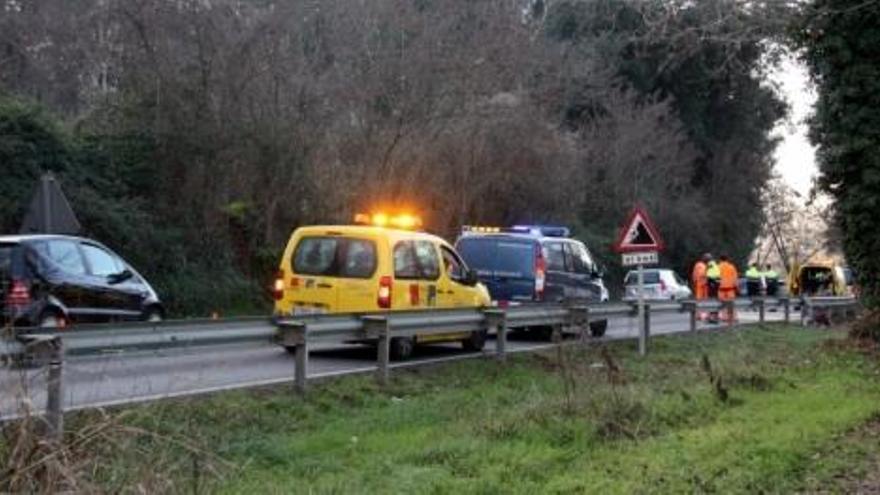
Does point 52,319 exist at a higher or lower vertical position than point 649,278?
lower

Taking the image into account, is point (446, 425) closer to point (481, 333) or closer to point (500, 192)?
point (481, 333)

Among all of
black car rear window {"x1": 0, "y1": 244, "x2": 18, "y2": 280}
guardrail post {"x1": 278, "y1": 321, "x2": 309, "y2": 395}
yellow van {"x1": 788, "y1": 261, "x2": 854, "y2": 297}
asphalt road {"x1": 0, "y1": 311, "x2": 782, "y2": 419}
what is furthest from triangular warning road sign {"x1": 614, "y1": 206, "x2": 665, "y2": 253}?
yellow van {"x1": 788, "y1": 261, "x2": 854, "y2": 297}

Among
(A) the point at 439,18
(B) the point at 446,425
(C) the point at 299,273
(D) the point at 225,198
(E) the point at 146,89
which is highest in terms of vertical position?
(A) the point at 439,18

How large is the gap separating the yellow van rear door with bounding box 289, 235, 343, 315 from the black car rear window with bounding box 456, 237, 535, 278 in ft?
20.4

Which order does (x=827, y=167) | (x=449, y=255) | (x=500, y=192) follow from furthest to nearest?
(x=500, y=192), (x=827, y=167), (x=449, y=255)

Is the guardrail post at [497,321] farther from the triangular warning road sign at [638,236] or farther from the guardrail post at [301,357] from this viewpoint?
the guardrail post at [301,357]

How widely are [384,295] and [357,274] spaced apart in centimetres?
48

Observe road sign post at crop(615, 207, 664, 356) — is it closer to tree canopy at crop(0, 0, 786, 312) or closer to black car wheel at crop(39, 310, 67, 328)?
tree canopy at crop(0, 0, 786, 312)

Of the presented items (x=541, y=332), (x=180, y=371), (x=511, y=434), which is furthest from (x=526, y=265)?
(x=511, y=434)

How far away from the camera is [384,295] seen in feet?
52.9

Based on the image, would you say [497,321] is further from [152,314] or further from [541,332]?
[152,314]

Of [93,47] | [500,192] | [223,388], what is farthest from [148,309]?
[500,192]

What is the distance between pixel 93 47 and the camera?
104 ft

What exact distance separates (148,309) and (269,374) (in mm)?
4354
